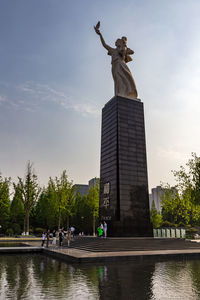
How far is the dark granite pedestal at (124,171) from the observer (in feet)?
95.3

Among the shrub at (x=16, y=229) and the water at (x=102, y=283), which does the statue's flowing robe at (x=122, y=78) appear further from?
the shrub at (x=16, y=229)

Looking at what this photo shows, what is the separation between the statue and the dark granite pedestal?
1.96m

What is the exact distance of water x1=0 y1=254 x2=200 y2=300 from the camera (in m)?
8.51

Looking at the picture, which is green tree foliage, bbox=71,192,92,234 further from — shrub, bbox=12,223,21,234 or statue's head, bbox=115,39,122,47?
statue's head, bbox=115,39,122,47

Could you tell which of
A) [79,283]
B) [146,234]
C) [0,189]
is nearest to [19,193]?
[0,189]

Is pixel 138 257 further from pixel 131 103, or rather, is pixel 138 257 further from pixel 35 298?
pixel 131 103

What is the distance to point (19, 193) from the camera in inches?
1937

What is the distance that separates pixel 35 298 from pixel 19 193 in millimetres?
43434

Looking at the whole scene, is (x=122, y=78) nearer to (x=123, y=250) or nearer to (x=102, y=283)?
(x=123, y=250)

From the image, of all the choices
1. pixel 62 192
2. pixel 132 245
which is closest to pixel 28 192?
pixel 62 192

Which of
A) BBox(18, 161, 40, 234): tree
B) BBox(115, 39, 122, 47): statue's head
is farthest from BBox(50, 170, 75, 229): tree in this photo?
BBox(115, 39, 122, 47): statue's head

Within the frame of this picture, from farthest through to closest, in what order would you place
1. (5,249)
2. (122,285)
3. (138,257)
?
(5,249) < (138,257) < (122,285)

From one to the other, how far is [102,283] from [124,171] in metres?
20.6

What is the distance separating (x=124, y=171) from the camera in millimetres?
30484
